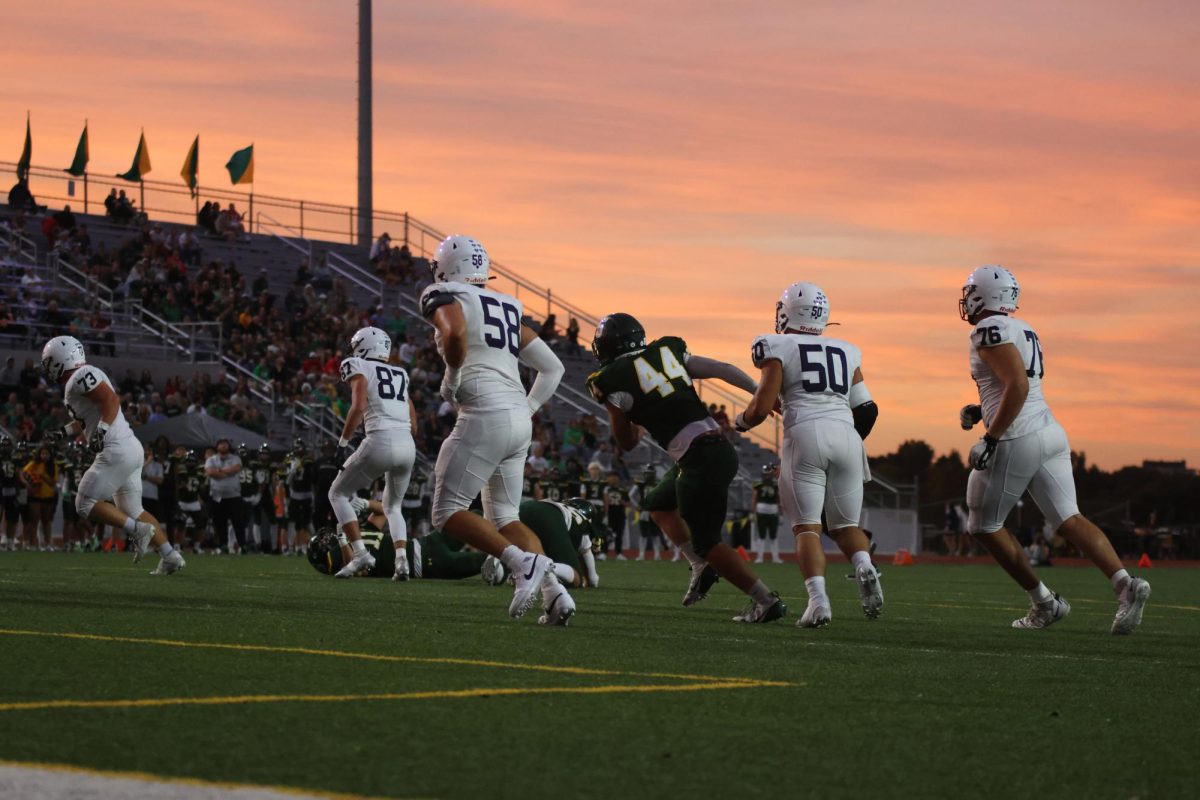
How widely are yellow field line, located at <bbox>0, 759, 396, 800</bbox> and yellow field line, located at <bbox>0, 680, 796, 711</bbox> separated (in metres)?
1.13

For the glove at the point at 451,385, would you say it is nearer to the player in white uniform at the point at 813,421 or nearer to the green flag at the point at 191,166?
the player in white uniform at the point at 813,421

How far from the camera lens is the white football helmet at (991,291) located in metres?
10.5

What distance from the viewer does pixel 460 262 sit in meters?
10.4

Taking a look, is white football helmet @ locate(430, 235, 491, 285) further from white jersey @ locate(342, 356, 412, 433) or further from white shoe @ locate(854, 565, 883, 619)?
white jersey @ locate(342, 356, 412, 433)

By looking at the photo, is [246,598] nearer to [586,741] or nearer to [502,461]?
[502,461]

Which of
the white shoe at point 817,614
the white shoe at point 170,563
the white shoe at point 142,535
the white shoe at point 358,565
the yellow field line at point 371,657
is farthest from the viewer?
the white shoe at point 358,565

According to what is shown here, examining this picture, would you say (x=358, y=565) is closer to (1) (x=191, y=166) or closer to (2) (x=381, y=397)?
(2) (x=381, y=397)

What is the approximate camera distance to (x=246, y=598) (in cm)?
1205

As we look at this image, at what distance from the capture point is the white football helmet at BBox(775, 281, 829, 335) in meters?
10.8

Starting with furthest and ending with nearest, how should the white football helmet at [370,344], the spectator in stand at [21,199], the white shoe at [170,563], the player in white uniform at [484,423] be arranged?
1. the spectator in stand at [21,199]
2. the white football helmet at [370,344]
3. the white shoe at [170,563]
4. the player in white uniform at [484,423]

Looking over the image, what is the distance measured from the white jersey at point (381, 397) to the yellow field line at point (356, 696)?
924 cm

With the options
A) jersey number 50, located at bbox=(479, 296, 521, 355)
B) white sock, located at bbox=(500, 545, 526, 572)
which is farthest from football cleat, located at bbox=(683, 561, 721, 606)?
jersey number 50, located at bbox=(479, 296, 521, 355)

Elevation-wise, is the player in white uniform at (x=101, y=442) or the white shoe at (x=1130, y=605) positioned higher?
the player in white uniform at (x=101, y=442)

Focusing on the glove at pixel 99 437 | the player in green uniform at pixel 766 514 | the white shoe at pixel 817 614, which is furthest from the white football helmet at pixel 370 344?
the player in green uniform at pixel 766 514
